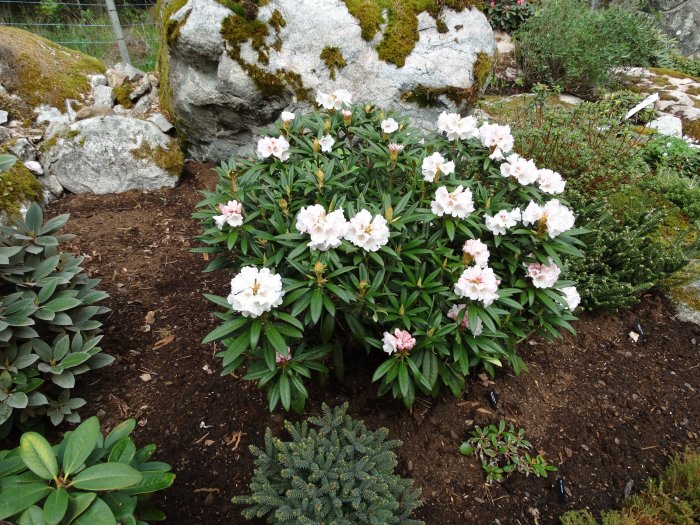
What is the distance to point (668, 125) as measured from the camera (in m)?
5.48

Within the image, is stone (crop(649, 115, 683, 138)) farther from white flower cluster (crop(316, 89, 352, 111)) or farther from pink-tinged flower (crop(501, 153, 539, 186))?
white flower cluster (crop(316, 89, 352, 111))

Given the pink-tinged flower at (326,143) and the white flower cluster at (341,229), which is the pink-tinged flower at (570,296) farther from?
the pink-tinged flower at (326,143)

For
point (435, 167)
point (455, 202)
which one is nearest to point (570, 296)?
point (455, 202)

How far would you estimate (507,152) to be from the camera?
2.49 meters

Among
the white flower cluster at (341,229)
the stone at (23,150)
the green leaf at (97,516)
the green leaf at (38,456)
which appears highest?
the white flower cluster at (341,229)

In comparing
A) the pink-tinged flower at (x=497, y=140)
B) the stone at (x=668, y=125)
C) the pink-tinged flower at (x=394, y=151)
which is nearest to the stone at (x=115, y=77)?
the pink-tinged flower at (x=394, y=151)

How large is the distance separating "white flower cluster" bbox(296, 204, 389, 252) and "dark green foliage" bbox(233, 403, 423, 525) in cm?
79

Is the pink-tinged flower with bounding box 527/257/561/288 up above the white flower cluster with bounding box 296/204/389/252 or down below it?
below

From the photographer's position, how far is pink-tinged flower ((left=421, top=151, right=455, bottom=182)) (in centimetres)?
224

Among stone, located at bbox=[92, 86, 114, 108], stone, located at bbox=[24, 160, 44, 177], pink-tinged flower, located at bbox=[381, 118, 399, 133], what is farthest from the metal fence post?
pink-tinged flower, located at bbox=[381, 118, 399, 133]

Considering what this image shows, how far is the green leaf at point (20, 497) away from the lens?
4.15 feet

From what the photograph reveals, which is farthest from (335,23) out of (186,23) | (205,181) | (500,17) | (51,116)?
(500,17)

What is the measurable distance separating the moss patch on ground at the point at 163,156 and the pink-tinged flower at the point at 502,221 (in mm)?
3249

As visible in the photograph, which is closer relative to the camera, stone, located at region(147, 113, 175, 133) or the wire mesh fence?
stone, located at region(147, 113, 175, 133)
